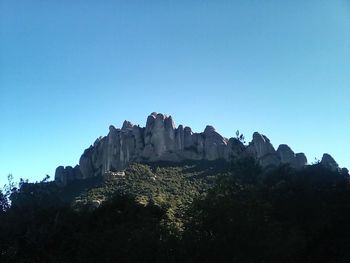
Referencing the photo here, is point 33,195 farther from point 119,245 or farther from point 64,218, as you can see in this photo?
point 119,245

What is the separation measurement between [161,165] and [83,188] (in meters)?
17.3

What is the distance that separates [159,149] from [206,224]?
6121cm

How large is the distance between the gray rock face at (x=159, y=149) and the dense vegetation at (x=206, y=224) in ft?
118

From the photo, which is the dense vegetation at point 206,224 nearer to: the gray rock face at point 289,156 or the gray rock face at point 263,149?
the gray rock face at point 263,149

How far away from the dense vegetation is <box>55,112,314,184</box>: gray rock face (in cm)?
3595

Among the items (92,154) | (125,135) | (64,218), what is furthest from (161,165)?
(64,218)

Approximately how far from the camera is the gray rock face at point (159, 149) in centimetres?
9094

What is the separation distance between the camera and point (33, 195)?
5159cm

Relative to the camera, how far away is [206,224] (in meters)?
33.0

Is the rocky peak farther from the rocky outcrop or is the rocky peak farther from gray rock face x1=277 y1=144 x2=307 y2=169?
the rocky outcrop

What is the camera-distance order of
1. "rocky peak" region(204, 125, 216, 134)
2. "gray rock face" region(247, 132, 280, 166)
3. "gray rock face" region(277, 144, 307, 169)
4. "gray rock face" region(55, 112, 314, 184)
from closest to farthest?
"gray rock face" region(247, 132, 280, 166) < "gray rock face" region(277, 144, 307, 169) < "gray rock face" region(55, 112, 314, 184) < "rocky peak" region(204, 125, 216, 134)

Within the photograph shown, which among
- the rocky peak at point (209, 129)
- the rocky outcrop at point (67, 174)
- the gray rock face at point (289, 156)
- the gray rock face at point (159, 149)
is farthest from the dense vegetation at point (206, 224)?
the rocky peak at point (209, 129)

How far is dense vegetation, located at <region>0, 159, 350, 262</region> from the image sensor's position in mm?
30625

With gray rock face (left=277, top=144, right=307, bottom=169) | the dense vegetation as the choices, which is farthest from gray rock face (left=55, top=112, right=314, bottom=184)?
the dense vegetation
